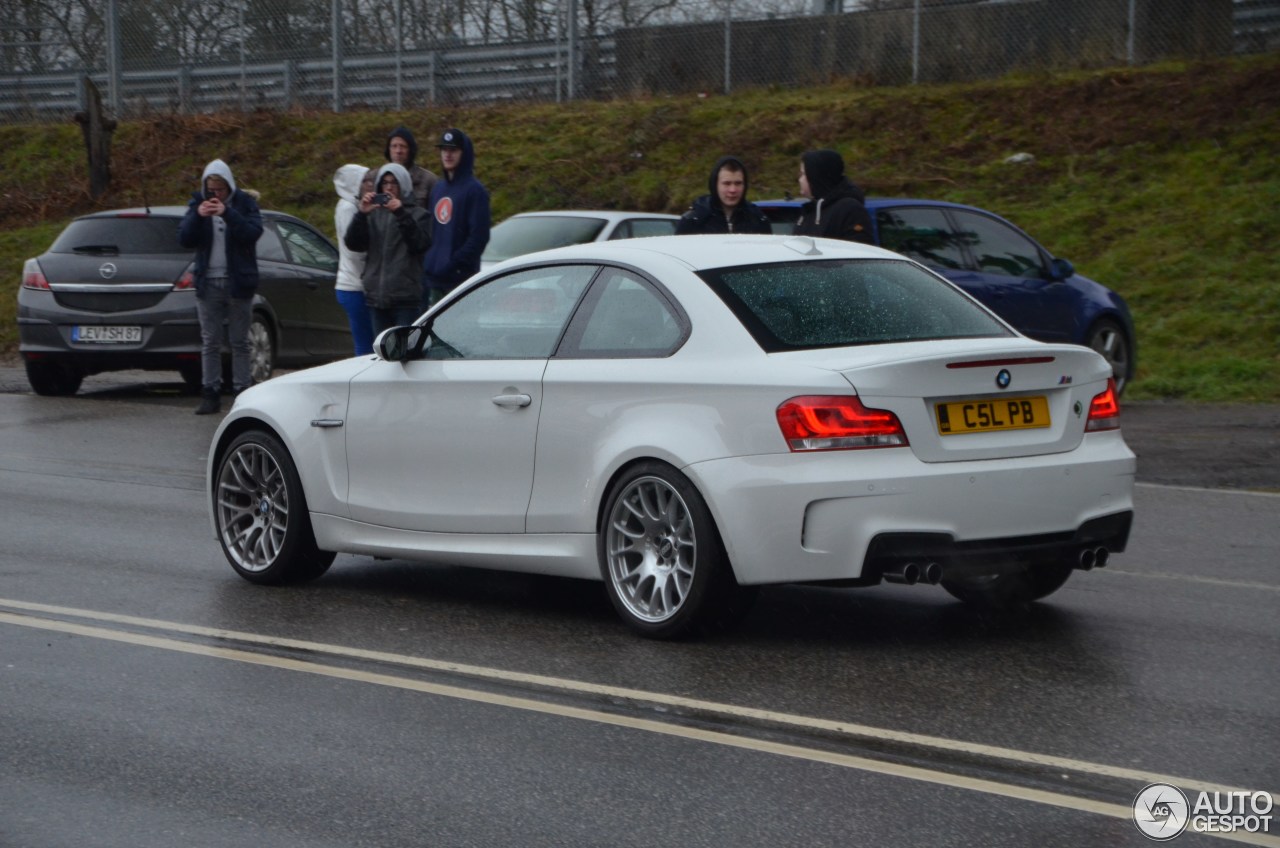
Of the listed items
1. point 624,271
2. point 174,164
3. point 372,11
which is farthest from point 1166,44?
point 624,271

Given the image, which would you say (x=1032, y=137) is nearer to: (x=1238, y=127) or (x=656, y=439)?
(x=1238, y=127)

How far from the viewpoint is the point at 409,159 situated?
42.9 feet

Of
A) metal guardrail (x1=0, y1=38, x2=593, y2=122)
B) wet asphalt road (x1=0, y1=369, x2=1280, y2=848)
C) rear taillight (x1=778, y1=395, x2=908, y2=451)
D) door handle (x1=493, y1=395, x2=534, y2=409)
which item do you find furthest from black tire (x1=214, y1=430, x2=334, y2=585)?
metal guardrail (x1=0, y1=38, x2=593, y2=122)

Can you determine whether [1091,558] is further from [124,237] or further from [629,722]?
[124,237]

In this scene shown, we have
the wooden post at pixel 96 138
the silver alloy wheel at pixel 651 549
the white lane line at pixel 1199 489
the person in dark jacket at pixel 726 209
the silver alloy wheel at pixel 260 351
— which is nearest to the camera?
the silver alloy wheel at pixel 651 549

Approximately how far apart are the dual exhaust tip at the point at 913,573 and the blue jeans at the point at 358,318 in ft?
24.2

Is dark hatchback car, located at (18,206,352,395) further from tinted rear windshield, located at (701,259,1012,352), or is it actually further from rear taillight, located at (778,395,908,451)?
Result: rear taillight, located at (778,395,908,451)

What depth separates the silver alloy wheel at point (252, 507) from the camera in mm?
7914

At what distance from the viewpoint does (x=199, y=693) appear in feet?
19.4

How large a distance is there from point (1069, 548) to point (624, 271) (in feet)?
6.47

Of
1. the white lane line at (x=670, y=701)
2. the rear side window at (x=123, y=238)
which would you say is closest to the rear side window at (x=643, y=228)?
the rear side window at (x=123, y=238)

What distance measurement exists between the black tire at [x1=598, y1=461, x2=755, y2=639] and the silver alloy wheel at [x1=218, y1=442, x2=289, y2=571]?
6.19 feet

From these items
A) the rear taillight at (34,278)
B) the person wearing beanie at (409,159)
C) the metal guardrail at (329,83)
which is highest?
the metal guardrail at (329,83)

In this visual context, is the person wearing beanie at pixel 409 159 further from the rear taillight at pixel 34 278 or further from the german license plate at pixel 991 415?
the german license plate at pixel 991 415
